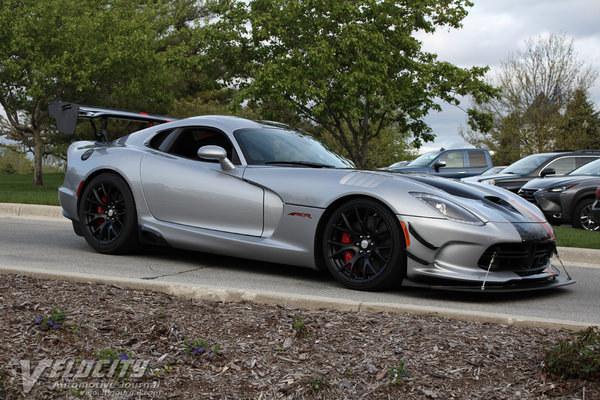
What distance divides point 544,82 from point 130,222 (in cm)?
3661

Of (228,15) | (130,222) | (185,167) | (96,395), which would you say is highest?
(228,15)

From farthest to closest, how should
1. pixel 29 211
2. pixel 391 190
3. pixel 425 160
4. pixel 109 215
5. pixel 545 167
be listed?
pixel 425 160 < pixel 545 167 < pixel 29 211 < pixel 109 215 < pixel 391 190

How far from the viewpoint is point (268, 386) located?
10.7ft

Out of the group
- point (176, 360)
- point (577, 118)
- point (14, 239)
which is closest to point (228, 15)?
point (14, 239)

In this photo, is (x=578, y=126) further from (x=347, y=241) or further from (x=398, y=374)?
Result: (x=398, y=374)

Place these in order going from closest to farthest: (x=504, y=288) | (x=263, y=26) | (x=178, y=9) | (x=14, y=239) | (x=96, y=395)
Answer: (x=96, y=395), (x=504, y=288), (x=14, y=239), (x=263, y=26), (x=178, y=9)

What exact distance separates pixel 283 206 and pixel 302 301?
1.58 meters

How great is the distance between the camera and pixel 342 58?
883 inches

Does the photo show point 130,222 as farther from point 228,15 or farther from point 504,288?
point 228,15

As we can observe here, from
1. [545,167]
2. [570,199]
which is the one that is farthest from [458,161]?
[570,199]

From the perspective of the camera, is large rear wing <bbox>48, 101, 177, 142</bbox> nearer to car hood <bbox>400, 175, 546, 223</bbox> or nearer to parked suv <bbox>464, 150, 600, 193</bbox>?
car hood <bbox>400, 175, 546, 223</bbox>

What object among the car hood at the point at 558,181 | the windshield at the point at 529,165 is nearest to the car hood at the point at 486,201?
the car hood at the point at 558,181

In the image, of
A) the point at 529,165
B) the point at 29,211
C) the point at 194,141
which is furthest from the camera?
the point at 529,165

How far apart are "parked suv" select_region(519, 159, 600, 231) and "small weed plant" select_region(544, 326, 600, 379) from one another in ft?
30.1
